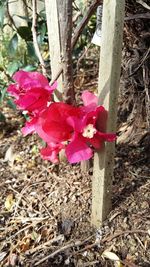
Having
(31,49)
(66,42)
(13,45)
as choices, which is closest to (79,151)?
(66,42)

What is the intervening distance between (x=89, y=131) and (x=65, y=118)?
3.2 inches

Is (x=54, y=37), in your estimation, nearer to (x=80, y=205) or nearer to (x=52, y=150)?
(x=52, y=150)

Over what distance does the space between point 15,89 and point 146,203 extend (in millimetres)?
602

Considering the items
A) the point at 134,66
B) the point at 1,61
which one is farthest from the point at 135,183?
the point at 1,61

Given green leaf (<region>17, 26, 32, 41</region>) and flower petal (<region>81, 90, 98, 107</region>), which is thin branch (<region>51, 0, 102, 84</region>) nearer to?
flower petal (<region>81, 90, 98, 107</region>)

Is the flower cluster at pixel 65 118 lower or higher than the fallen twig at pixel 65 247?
higher

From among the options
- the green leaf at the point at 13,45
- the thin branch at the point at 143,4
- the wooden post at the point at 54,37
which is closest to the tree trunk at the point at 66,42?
the wooden post at the point at 54,37

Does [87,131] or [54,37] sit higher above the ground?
[54,37]

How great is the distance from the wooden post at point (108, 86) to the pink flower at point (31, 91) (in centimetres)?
17

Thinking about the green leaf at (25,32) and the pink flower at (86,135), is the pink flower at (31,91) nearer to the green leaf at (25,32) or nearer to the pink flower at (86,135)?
the pink flower at (86,135)

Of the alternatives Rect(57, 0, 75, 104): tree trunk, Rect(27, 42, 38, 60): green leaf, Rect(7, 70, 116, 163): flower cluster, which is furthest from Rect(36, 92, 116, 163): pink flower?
Rect(27, 42, 38, 60): green leaf

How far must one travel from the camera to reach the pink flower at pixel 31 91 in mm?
1147

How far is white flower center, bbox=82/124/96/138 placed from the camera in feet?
3.60

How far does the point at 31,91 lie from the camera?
3.77 feet
